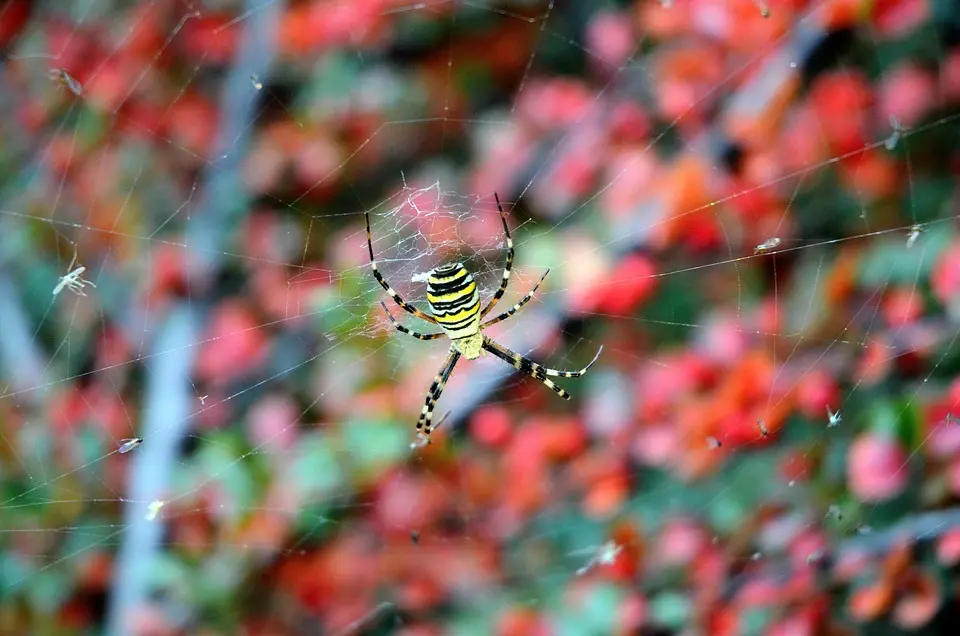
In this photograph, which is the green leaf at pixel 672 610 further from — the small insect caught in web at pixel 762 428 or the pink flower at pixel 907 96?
the pink flower at pixel 907 96

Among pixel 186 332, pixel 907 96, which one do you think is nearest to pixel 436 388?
pixel 186 332

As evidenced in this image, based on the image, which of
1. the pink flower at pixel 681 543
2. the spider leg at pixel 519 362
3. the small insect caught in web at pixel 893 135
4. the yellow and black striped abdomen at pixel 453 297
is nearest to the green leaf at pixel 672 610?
the pink flower at pixel 681 543

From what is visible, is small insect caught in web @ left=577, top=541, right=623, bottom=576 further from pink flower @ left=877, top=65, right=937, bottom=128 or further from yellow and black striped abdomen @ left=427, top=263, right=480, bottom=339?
pink flower @ left=877, top=65, right=937, bottom=128

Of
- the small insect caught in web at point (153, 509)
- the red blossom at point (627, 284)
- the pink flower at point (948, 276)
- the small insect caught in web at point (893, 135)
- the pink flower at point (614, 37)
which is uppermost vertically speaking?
the pink flower at point (614, 37)

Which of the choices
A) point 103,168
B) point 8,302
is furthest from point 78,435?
point 103,168

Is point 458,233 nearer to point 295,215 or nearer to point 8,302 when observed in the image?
point 295,215

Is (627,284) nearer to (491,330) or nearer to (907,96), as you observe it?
(491,330)

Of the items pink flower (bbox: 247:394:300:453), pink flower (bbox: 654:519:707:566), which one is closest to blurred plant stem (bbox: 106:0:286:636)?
pink flower (bbox: 247:394:300:453)
